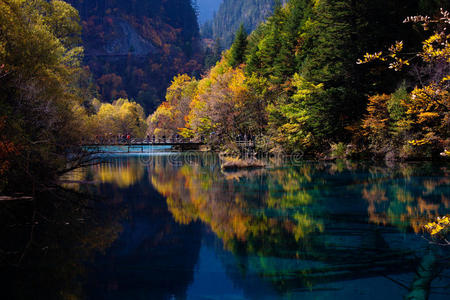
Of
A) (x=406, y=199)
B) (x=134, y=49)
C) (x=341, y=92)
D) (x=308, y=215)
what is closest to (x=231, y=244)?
(x=308, y=215)

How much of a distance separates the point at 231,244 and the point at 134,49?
514ft

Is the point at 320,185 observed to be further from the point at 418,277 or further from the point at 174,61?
the point at 174,61

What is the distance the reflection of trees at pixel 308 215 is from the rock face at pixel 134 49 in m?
121

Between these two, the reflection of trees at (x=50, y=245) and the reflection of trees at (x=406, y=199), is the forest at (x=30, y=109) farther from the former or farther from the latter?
the reflection of trees at (x=406, y=199)

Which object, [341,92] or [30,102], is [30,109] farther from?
[341,92]

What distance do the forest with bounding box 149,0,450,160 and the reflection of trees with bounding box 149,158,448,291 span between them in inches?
227

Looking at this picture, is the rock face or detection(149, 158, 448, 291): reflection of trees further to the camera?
the rock face

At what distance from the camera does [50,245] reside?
12.3 meters

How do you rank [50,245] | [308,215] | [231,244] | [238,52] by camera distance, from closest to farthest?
Answer: [50,245], [231,244], [308,215], [238,52]

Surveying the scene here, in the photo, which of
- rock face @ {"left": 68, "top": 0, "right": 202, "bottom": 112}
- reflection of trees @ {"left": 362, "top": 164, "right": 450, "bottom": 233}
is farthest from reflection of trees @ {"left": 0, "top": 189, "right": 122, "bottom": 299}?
rock face @ {"left": 68, "top": 0, "right": 202, "bottom": 112}

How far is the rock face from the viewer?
481 ft

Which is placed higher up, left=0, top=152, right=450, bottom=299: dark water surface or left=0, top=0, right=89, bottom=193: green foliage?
left=0, top=0, right=89, bottom=193: green foliage

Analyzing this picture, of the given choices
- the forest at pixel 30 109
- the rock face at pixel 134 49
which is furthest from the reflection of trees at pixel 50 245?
the rock face at pixel 134 49

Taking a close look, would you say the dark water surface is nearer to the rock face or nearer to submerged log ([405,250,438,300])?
submerged log ([405,250,438,300])
